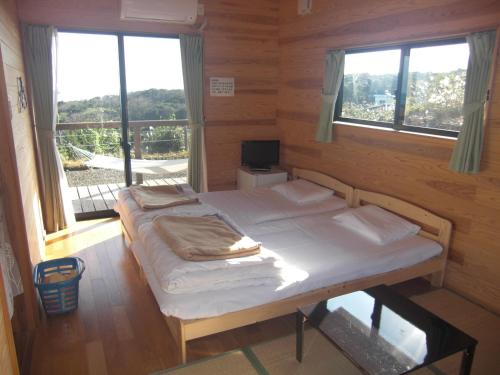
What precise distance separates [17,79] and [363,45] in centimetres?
300

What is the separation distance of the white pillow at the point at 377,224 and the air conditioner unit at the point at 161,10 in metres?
2.71

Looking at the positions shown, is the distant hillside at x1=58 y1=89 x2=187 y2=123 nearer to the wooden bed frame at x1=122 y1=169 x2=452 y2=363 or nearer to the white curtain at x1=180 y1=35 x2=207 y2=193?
the white curtain at x1=180 y1=35 x2=207 y2=193

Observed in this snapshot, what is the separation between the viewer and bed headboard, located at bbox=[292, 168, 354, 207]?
3.86 metres

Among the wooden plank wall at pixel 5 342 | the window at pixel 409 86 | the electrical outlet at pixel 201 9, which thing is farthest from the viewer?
the electrical outlet at pixel 201 9

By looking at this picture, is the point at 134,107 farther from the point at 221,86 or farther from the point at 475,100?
the point at 475,100

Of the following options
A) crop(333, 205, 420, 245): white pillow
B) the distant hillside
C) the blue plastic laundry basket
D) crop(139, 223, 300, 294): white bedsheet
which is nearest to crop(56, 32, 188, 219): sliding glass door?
the distant hillside

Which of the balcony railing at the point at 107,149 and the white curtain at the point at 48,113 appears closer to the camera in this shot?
the white curtain at the point at 48,113

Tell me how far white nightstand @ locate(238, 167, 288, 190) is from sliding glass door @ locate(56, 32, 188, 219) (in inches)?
31.9

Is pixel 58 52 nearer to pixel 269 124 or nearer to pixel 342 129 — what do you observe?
pixel 269 124

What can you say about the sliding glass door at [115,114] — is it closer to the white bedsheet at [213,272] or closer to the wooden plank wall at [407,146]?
the wooden plank wall at [407,146]

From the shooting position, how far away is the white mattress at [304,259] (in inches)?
88.0

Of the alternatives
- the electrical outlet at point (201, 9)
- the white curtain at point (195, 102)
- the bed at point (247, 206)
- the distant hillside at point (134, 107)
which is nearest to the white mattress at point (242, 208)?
the bed at point (247, 206)

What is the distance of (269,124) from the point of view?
5172 millimetres

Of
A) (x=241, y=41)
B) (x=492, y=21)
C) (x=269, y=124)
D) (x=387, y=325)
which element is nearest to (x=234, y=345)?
(x=387, y=325)
